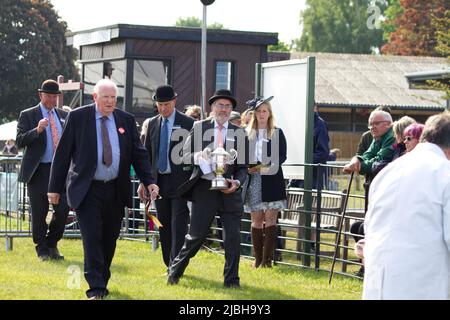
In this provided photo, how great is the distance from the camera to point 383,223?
270 inches

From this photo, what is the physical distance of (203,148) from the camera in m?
11.2

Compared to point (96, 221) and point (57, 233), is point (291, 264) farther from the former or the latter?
point (96, 221)

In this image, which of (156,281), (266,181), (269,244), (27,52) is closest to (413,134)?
(156,281)

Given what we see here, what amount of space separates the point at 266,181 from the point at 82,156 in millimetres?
3324

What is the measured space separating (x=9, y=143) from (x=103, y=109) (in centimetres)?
2478

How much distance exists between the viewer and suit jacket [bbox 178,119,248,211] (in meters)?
11.1

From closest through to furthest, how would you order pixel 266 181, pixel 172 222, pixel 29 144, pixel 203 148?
pixel 203 148, pixel 172 222, pixel 266 181, pixel 29 144

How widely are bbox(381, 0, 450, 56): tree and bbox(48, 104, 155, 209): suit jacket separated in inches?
2298

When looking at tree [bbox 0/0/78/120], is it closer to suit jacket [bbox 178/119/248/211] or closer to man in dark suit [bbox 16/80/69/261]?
man in dark suit [bbox 16/80/69/261]

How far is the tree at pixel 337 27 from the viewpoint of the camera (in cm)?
9669

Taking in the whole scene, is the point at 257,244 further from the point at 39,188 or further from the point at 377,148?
the point at 39,188

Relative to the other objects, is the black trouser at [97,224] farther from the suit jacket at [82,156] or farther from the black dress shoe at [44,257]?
the black dress shoe at [44,257]

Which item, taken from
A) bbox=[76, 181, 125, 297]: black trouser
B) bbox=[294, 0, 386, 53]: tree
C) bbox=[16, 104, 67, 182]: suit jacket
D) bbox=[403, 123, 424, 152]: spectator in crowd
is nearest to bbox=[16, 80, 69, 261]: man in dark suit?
bbox=[16, 104, 67, 182]: suit jacket

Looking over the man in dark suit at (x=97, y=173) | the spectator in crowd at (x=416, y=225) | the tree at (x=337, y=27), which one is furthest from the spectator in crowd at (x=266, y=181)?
the tree at (x=337, y=27)
